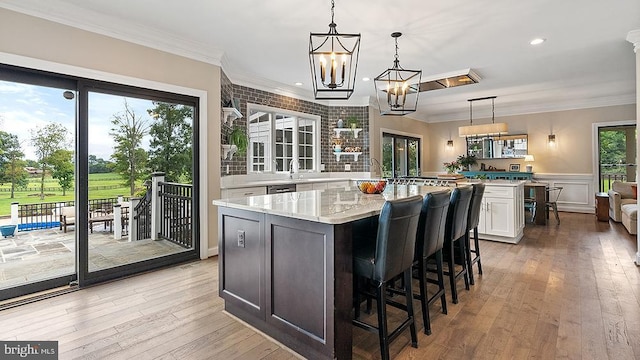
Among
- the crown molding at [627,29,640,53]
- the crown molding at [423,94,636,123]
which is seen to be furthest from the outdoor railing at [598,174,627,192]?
the crown molding at [627,29,640,53]

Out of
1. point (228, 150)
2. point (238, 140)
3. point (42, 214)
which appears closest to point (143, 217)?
point (42, 214)

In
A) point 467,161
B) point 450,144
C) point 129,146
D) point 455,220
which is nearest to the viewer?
point 455,220

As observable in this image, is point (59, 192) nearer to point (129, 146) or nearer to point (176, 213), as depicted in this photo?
point (129, 146)

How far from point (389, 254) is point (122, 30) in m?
3.45

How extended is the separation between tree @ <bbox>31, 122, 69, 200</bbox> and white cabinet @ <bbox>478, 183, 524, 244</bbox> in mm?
5366

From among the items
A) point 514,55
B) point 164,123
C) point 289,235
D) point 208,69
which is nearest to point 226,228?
point 289,235

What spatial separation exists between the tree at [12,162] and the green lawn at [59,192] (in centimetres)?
5

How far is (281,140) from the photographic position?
6133 millimetres

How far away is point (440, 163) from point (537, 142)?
253 cm

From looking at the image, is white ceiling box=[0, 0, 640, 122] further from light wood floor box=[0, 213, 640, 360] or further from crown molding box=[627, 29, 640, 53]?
light wood floor box=[0, 213, 640, 360]

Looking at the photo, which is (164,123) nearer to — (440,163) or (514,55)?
(514,55)

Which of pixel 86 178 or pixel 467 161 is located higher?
pixel 467 161

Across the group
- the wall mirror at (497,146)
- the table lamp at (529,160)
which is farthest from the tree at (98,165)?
the table lamp at (529,160)

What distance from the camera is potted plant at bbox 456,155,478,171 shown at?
9.06 m
